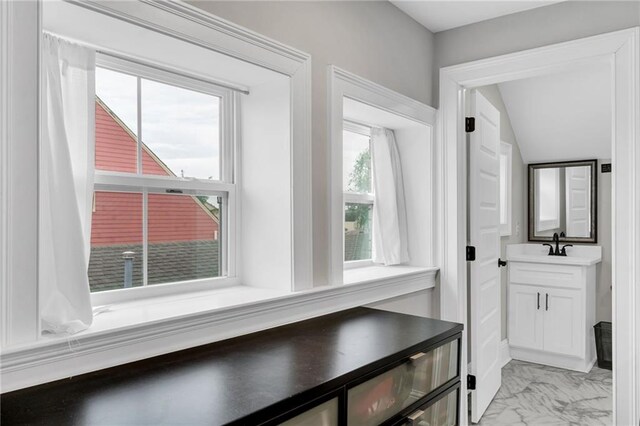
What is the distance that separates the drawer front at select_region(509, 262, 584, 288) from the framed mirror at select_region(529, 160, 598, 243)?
0.58m

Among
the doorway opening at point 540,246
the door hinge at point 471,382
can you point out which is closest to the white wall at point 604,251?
the doorway opening at point 540,246

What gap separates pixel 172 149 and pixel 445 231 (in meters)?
1.76

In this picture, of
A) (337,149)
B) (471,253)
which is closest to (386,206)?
(471,253)

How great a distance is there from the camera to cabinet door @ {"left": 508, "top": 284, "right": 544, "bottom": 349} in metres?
3.81

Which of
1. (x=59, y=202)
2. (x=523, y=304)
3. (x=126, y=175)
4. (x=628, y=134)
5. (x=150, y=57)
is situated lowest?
(x=523, y=304)

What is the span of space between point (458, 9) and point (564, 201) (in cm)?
254

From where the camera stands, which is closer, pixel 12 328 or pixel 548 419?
pixel 12 328

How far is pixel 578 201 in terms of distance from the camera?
416cm

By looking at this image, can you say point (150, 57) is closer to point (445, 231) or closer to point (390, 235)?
point (390, 235)

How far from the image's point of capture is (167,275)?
5.73 ft

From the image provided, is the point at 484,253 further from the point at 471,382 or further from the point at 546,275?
the point at 546,275

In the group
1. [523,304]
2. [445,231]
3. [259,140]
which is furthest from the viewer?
[523,304]

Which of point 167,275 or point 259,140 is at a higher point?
point 259,140

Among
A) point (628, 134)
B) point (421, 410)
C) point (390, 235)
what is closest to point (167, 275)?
point (421, 410)
